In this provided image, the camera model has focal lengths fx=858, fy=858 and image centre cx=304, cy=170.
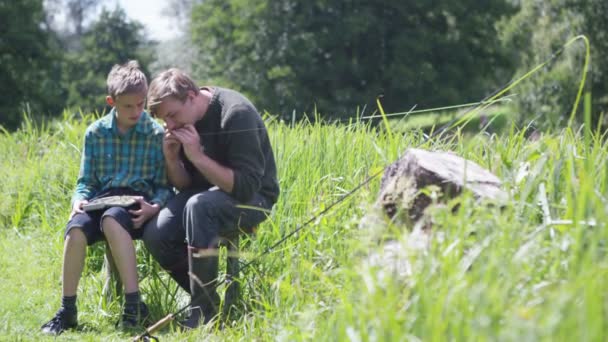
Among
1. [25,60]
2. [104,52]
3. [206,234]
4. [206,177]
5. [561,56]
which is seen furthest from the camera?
[104,52]

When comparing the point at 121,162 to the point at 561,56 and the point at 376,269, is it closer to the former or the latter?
the point at 376,269

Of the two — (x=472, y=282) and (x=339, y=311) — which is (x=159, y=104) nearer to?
(x=339, y=311)

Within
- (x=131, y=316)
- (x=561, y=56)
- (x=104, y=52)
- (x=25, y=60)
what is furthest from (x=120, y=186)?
(x=104, y=52)

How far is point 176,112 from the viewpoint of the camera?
4031mm

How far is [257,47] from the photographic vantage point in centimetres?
3006

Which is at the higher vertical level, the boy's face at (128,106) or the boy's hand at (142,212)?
the boy's face at (128,106)

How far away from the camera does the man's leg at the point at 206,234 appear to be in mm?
3897

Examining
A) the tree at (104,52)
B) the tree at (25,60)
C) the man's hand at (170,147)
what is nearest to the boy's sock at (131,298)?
the man's hand at (170,147)

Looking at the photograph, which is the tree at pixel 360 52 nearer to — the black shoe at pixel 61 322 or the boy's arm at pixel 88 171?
the boy's arm at pixel 88 171

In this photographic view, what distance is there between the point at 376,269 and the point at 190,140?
64.0 inches

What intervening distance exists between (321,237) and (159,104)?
3.23 feet

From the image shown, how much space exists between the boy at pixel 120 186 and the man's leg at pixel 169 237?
9 centimetres

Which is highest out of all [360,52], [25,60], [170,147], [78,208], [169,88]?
[169,88]

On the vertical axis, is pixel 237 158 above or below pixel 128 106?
below
